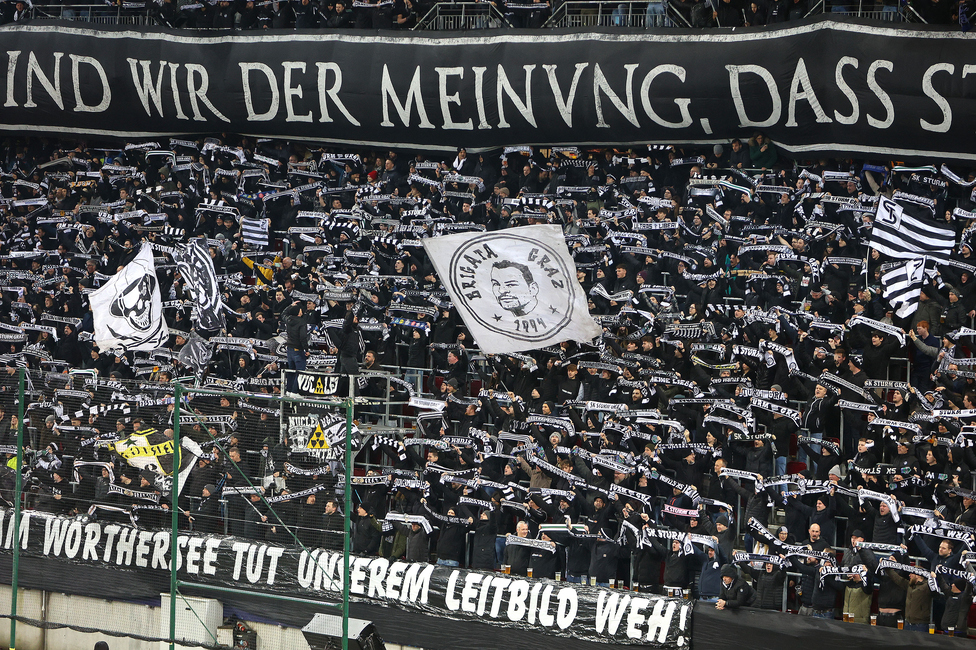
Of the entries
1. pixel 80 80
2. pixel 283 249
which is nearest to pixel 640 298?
pixel 283 249

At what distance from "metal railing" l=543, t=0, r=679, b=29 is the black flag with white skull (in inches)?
271

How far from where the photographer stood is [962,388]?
15.2 m

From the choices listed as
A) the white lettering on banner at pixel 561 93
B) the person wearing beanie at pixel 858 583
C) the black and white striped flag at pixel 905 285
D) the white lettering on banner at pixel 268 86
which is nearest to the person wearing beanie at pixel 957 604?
the person wearing beanie at pixel 858 583

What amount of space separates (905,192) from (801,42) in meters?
2.55

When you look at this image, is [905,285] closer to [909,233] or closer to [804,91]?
[909,233]

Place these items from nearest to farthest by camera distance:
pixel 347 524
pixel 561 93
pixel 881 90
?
pixel 347 524
pixel 881 90
pixel 561 93

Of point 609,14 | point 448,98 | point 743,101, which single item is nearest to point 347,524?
point 743,101

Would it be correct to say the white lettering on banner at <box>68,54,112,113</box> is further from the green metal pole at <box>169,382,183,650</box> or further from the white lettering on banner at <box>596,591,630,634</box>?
the white lettering on banner at <box>596,591,630,634</box>

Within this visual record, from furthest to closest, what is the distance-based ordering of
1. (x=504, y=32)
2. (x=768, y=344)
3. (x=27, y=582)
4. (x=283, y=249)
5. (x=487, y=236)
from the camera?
(x=283, y=249)
(x=504, y=32)
(x=487, y=236)
(x=768, y=344)
(x=27, y=582)

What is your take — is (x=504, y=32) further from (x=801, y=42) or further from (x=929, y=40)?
(x=929, y=40)

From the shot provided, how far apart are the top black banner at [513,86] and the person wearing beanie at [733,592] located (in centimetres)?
647

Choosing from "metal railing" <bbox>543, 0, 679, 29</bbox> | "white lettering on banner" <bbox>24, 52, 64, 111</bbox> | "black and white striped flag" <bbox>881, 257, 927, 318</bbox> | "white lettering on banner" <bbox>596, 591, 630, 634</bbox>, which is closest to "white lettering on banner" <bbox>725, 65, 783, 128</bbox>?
A: "metal railing" <bbox>543, 0, 679, 29</bbox>

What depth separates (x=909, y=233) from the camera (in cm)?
1642

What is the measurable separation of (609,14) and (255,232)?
274 inches
